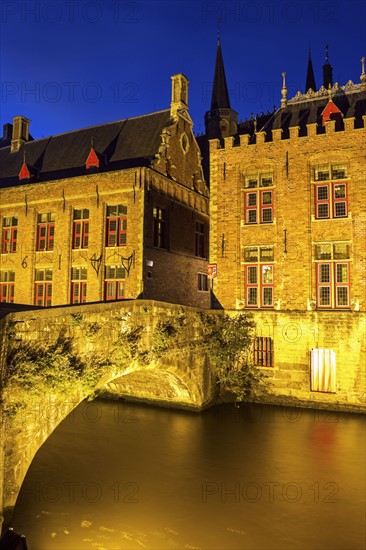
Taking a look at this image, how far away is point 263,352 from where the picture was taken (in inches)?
704

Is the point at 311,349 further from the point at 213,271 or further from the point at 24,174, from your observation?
the point at 24,174

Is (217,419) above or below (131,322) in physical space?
below

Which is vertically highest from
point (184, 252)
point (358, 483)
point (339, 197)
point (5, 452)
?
point (339, 197)

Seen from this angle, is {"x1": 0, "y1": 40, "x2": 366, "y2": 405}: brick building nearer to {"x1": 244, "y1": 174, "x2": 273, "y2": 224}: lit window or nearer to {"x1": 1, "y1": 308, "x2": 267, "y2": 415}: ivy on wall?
{"x1": 244, "y1": 174, "x2": 273, "y2": 224}: lit window

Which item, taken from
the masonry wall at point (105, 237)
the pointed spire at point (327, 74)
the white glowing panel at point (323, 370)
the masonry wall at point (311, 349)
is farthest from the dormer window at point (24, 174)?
the pointed spire at point (327, 74)

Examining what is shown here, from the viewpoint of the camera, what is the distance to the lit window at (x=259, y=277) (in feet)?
59.7

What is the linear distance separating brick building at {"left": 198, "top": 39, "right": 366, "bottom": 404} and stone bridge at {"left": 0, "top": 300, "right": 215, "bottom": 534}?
5.70m

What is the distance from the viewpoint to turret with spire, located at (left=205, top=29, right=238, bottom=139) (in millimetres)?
34812

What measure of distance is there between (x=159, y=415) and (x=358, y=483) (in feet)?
25.5

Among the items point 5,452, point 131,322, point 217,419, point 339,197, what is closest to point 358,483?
point 217,419

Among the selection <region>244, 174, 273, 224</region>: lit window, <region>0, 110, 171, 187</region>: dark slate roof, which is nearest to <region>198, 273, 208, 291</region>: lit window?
<region>244, 174, 273, 224</region>: lit window

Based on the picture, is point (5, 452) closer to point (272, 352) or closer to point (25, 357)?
point (25, 357)

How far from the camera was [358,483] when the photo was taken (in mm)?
10727

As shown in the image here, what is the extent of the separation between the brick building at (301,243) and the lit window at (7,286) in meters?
11.0
